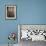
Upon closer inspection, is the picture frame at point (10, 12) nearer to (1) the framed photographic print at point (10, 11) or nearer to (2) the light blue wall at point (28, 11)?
(1) the framed photographic print at point (10, 11)

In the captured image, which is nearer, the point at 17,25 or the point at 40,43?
the point at 40,43

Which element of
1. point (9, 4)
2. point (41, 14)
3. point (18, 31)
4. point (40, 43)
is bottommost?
point (40, 43)

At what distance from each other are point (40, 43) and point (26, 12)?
1168 millimetres

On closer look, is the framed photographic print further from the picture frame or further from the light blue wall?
the light blue wall

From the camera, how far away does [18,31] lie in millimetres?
4398

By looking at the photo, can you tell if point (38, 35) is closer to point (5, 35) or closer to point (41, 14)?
point (41, 14)

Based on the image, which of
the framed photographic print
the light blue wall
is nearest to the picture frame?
the framed photographic print

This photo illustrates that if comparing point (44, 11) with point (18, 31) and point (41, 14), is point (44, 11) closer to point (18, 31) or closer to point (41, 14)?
point (41, 14)

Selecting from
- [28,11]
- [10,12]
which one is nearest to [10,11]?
[10,12]

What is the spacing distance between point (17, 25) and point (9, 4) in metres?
0.77

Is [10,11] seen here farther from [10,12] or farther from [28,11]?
[28,11]

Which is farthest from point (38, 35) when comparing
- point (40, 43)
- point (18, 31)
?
point (18, 31)

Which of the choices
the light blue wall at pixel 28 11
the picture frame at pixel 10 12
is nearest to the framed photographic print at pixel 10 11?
the picture frame at pixel 10 12

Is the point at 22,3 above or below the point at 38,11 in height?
above
